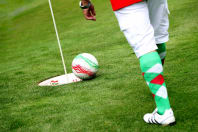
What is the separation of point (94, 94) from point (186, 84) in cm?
110

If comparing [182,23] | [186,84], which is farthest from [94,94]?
[182,23]

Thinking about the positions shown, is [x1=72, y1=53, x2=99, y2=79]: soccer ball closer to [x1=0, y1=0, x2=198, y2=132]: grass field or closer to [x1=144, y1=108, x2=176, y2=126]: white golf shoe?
[x1=0, y1=0, x2=198, y2=132]: grass field

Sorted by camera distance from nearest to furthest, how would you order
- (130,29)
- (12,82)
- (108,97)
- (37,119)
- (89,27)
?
(130,29) < (37,119) < (108,97) < (12,82) < (89,27)

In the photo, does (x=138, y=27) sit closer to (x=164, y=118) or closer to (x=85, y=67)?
(x=164, y=118)

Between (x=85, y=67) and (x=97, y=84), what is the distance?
36cm

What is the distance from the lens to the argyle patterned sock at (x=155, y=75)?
2.59 metres

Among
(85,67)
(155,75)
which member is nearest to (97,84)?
(85,67)

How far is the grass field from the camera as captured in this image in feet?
10.1

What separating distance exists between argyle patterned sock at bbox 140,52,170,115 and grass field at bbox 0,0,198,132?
0.74 ft

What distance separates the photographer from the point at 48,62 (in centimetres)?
659

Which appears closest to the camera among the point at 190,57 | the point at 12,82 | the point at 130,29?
the point at 130,29

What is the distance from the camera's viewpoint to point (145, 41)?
8.34 feet

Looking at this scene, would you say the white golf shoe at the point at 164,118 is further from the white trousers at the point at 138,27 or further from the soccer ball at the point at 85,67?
the soccer ball at the point at 85,67

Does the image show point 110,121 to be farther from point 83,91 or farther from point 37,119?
point 83,91
